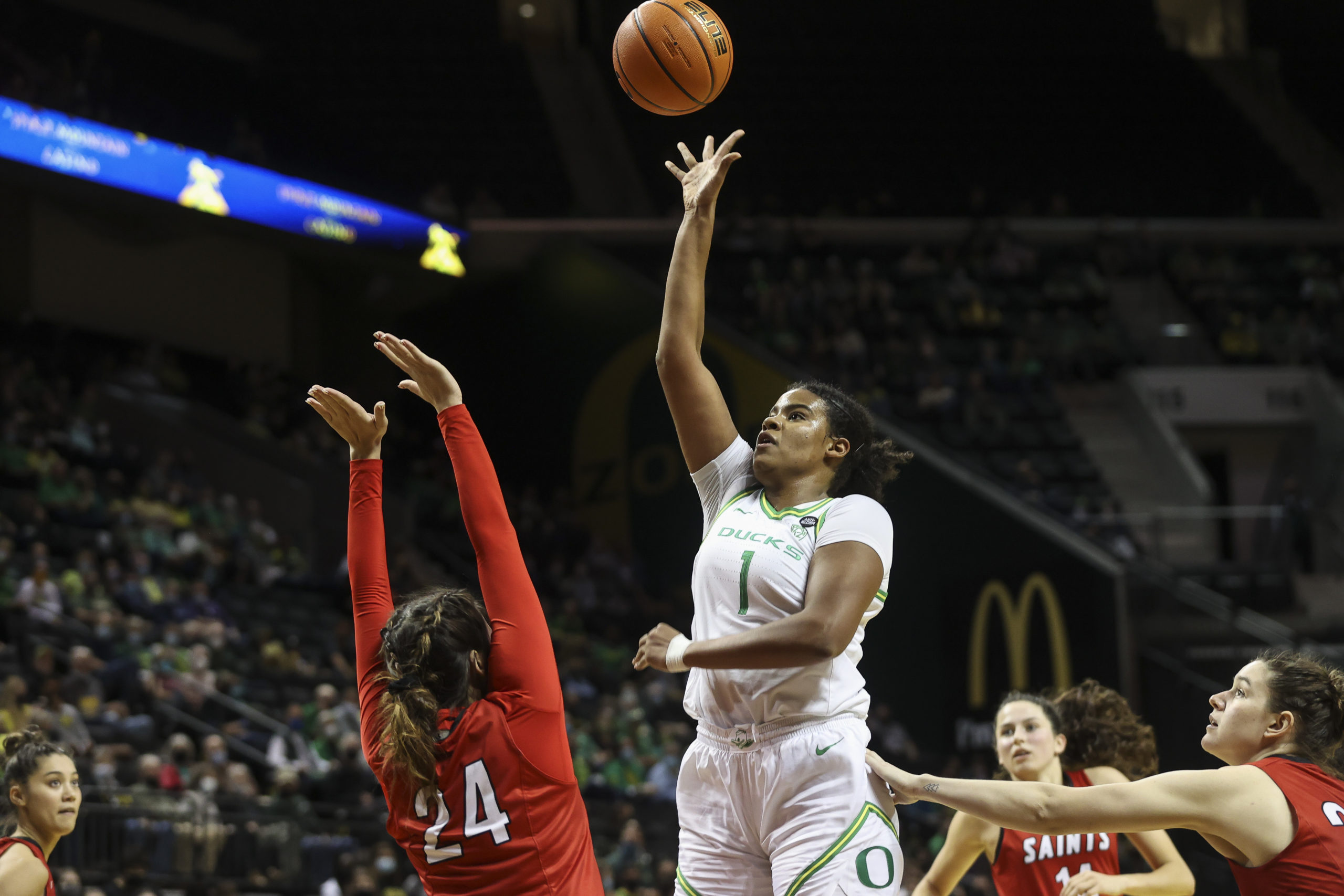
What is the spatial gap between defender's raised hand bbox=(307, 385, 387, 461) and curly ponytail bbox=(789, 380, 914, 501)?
907 mm

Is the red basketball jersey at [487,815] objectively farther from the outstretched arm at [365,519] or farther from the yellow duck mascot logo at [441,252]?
the yellow duck mascot logo at [441,252]

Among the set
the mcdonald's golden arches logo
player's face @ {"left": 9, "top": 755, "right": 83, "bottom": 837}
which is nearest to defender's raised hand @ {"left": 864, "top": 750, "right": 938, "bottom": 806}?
player's face @ {"left": 9, "top": 755, "right": 83, "bottom": 837}

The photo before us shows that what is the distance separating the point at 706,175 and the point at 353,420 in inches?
39.4

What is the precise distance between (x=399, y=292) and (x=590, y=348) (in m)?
2.85

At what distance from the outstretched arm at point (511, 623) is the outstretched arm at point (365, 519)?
219mm

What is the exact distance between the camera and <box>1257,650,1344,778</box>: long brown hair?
9.18 ft

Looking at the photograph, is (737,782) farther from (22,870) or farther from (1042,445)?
(1042,445)

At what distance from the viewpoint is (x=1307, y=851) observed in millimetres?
2598

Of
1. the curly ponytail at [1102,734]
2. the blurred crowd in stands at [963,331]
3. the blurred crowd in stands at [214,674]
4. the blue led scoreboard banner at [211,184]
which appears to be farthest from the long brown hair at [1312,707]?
the blue led scoreboard banner at [211,184]

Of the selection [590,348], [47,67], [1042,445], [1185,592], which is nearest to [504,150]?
[590,348]

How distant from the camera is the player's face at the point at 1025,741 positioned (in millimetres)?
4230

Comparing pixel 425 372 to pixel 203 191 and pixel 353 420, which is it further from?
pixel 203 191

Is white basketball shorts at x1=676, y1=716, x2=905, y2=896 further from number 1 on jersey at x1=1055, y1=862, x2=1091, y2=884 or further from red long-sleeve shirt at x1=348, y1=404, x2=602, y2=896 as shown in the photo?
number 1 on jersey at x1=1055, y1=862, x2=1091, y2=884

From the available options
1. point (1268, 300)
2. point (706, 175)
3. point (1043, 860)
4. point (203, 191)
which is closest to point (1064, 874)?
point (1043, 860)
